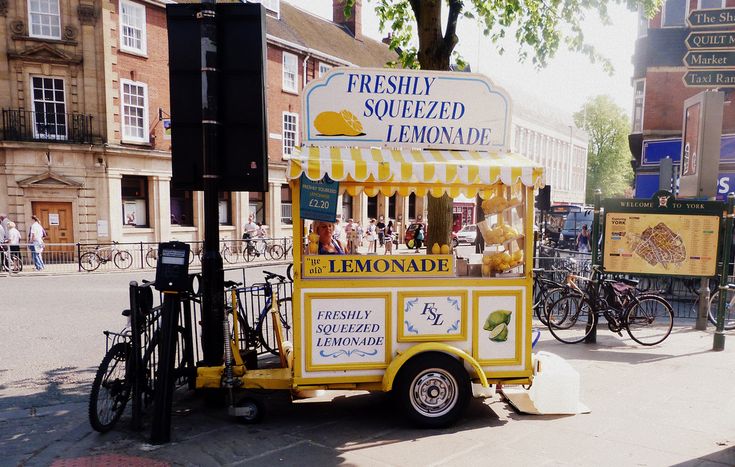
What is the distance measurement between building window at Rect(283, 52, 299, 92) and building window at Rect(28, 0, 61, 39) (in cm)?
1047

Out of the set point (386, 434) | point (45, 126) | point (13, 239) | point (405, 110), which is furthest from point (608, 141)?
point (386, 434)

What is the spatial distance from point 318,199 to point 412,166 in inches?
49.1

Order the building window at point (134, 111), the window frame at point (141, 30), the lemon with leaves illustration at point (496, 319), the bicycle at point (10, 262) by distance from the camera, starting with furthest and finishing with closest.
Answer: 1. the building window at point (134, 111)
2. the window frame at point (141, 30)
3. the bicycle at point (10, 262)
4. the lemon with leaves illustration at point (496, 319)

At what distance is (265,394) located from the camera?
5.94m

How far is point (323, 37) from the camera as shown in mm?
31125

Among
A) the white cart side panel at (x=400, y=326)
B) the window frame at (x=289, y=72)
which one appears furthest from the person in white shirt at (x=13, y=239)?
the white cart side panel at (x=400, y=326)

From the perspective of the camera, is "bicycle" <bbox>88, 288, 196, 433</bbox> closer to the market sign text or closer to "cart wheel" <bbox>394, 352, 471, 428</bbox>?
the market sign text

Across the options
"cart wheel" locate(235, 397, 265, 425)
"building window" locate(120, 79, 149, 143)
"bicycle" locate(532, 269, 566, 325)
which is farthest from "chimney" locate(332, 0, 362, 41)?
"cart wheel" locate(235, 397, 265, 425)

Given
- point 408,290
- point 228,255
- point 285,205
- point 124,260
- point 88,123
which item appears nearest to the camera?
point 408,290

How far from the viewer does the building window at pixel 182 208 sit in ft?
76.6

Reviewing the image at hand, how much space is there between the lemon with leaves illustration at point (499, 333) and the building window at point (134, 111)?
65.7 ft

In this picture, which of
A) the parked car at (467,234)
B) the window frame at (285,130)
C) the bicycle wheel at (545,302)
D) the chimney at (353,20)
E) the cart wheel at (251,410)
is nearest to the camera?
the cart wheel at (251,410)

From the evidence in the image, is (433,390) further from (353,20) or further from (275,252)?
(353,20)

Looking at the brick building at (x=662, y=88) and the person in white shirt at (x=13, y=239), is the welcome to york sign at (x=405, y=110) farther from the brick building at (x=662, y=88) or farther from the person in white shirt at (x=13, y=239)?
the person in white shirt at (x=13, y=239)
